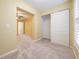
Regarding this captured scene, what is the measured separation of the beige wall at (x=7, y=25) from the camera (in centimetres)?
240

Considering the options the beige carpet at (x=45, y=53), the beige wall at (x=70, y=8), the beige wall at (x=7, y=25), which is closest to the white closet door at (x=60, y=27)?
the beige wall at (x=70, y=8)

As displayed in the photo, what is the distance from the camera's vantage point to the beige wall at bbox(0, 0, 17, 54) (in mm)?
2402

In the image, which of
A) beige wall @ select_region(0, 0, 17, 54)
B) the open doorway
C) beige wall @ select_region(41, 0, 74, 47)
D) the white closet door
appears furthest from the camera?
the open doorway

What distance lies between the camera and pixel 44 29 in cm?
611

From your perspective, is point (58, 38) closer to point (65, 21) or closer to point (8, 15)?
point (65, 21)

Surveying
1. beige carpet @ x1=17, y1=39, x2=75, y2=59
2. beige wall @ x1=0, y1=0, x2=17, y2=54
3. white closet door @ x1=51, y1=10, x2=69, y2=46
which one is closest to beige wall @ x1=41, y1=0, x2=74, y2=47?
white closet door @ x1=51, y1=10, x2=69, y2=46

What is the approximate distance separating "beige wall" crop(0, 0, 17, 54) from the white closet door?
2.55 m

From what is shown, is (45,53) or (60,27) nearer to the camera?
(45,53)

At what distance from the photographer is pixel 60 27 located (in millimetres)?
4094

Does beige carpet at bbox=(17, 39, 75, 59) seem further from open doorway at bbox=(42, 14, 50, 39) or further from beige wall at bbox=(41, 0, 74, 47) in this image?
open doorway at bbox=(42, 14, 50, 39)

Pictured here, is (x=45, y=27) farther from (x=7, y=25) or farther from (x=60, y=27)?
(x=7, y=25)

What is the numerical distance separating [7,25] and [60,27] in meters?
2.80

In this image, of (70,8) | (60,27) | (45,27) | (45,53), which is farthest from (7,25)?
(45,27)

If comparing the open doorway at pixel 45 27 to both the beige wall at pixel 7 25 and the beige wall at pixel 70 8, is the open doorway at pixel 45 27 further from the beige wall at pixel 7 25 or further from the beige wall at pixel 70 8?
the beige wall at pixel 7 25
